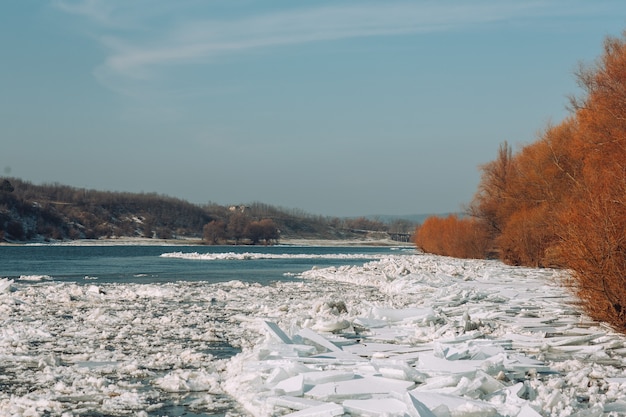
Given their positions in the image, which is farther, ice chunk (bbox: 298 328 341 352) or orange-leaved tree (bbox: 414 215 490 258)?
orange-leaved tree (bbox: 414 215 490 258)

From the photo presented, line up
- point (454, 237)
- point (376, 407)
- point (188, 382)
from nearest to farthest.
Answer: point (376, 407) → point (188, 382) → point (454, 237)

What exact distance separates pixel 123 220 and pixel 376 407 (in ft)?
451

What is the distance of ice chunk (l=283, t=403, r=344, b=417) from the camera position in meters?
6.55

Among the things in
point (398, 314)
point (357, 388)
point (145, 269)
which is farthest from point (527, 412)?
point (145, 269)

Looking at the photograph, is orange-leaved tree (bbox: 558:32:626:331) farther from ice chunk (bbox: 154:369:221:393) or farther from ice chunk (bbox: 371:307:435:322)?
ice chunk (bbox: 154:369:221:393)

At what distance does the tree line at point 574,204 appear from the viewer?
11.1 metres

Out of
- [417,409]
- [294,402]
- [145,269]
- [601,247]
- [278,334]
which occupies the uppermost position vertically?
[601,247]

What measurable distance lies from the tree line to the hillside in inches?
2740

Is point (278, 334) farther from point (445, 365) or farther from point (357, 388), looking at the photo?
point (357, 388)

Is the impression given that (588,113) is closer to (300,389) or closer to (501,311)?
(501,311)

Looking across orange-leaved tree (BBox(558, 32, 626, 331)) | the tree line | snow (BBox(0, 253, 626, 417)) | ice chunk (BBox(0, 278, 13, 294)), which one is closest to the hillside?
the tree line

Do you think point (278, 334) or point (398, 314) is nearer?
point (278, 334)

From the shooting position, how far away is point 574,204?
14148 millimetres

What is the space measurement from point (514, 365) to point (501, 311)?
19.6ft
